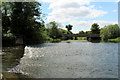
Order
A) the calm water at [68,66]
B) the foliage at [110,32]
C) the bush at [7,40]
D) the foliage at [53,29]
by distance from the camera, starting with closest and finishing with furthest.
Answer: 1. the calm water at [68,66]
2. the bush at [7,40]
3. the foliage at [110,32]
4. the foliage at [53,29]

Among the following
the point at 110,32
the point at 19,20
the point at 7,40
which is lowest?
the point at 7,40

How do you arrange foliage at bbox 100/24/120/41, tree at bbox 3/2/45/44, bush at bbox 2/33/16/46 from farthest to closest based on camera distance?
foliage at bbox 100/24/120/41 → tree at bbox 3/2/45/44 → bush at bbox 2/33/16/46

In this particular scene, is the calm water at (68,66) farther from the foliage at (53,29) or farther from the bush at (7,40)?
the foliage at (53,29)

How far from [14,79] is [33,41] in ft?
118

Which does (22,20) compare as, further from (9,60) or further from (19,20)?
(9,60)

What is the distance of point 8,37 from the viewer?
3070cm

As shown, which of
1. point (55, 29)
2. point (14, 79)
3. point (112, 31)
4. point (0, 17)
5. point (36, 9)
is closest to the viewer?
point (14, 79)

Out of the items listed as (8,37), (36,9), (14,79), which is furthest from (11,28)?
(14,79)

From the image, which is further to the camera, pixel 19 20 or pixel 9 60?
pixel 19 20

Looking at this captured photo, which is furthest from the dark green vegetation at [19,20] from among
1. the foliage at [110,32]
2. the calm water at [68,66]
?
the foliage at [110,32]

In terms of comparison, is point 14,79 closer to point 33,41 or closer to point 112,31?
point 33,41

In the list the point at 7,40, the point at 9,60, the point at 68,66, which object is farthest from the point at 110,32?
the point at 9,60

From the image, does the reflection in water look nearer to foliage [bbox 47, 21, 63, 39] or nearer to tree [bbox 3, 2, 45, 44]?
tree [bbox 3, 2, 45, 44]

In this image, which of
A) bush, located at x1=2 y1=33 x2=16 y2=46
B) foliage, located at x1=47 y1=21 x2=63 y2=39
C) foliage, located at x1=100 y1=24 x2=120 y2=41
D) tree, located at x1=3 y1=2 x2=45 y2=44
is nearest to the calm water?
bush, located at x1=2 y1=33 x2=16 y2=46
